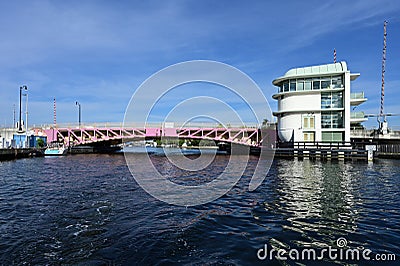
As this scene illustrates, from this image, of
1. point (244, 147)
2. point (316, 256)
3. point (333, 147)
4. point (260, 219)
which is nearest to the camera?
point (316, 256)

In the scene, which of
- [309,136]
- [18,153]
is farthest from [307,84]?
[18,153]

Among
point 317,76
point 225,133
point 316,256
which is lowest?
point 316,256

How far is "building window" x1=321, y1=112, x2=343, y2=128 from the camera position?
2067 inches

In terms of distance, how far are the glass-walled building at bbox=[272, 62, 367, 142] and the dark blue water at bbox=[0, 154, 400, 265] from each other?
125ft

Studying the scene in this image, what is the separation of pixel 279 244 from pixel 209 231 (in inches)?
93.3

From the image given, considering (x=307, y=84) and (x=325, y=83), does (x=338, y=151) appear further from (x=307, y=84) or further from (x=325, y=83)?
(x=307, y=84)

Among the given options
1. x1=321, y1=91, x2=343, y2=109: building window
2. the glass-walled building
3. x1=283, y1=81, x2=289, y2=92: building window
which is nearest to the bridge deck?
x1=283, y1=81, x2=289, y2=92: building window

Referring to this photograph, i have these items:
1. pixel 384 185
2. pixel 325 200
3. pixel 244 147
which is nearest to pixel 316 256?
pixel 325 200

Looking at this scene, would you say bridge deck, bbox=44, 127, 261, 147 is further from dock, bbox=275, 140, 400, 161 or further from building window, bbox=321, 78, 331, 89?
building window, bbox=321, 78, 331, 89

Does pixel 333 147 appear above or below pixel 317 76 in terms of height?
below

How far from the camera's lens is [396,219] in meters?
11.4

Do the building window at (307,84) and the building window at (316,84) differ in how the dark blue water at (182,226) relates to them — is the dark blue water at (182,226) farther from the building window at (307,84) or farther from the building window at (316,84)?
the building window at (307,84)

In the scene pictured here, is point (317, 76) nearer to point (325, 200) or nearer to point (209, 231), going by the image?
point (325, 200)

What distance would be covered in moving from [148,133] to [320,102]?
Answer: 121 ft
